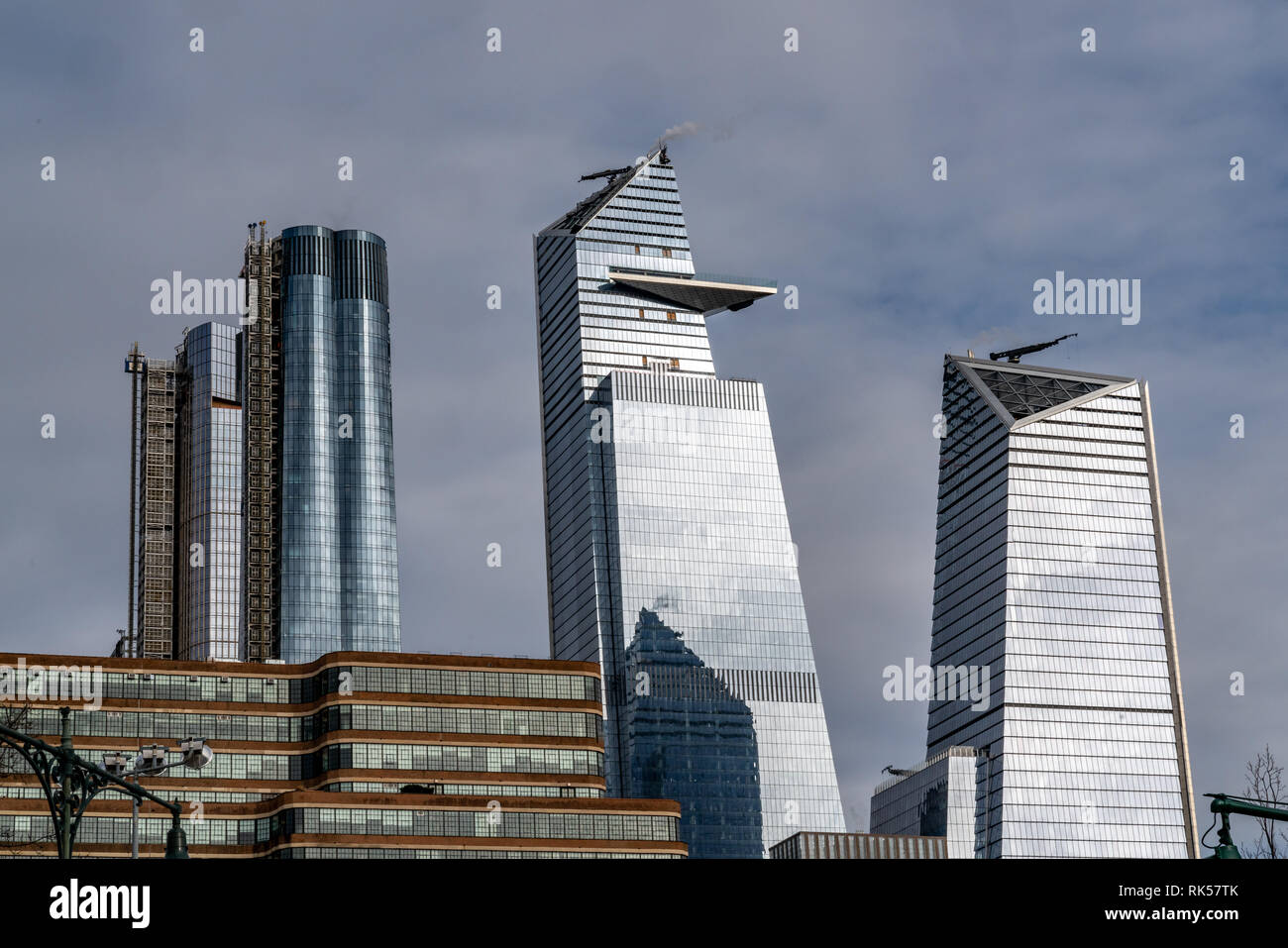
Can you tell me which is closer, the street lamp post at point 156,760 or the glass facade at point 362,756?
the street lamp post at point 156,760

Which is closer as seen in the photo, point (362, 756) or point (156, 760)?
point (156, 760)

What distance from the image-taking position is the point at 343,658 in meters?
182

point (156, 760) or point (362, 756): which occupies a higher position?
point (362, 756)

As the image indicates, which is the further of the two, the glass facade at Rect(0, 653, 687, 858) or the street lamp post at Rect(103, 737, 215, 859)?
the glass facade at Rect(0, 653, 687, 858)
